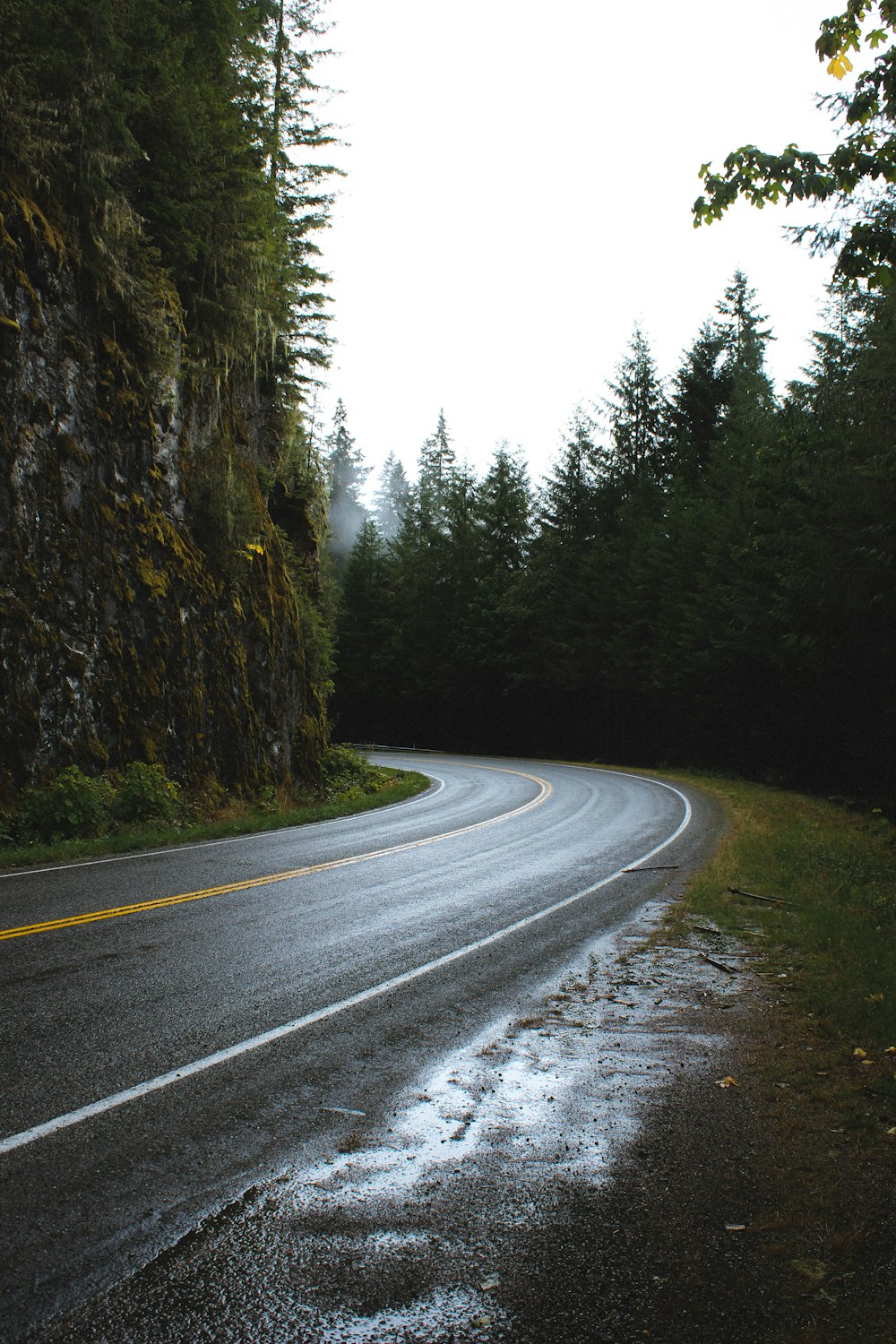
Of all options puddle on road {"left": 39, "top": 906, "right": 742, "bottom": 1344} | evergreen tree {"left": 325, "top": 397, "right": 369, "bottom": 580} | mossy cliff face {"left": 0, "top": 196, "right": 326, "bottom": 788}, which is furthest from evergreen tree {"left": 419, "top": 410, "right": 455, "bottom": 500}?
puddle on road {"left": 39, "top": 906, "right": 742, "bottom": 1344}

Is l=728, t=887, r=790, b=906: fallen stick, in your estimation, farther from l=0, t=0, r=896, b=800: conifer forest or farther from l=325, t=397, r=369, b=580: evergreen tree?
l=325, t=397, r=369, b=580: evergreen tree

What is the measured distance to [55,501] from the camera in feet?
45.4

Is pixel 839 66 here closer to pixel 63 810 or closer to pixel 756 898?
pixel 756 898

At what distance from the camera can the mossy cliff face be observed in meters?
13.1

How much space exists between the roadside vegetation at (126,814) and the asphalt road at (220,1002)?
36.8 inches

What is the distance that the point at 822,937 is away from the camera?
305 inches

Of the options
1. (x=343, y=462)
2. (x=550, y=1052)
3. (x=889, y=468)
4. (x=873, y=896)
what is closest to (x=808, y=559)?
(x=889, y=468)

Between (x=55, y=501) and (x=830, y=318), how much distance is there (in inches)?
811

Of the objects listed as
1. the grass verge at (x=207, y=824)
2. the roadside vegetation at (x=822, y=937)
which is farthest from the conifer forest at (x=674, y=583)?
the grass verge at (x=207, y=824)

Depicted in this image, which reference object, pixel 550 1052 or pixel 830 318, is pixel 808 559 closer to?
pixel 830 318

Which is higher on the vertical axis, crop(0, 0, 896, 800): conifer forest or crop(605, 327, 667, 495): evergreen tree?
crop(605, 327, 667, 495): evergreen tree

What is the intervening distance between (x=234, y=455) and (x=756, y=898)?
14968mm

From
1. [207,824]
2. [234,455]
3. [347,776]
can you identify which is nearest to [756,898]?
[207,824]

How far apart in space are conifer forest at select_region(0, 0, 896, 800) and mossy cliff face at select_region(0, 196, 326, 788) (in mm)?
53
